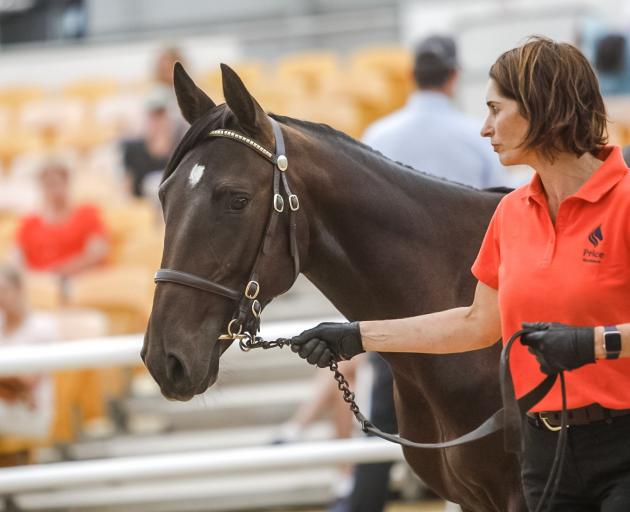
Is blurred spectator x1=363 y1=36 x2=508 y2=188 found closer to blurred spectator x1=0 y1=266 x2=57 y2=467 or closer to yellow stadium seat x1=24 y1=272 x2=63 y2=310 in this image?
blurred spectator x1=0 y1=266 x2=57 y2=467

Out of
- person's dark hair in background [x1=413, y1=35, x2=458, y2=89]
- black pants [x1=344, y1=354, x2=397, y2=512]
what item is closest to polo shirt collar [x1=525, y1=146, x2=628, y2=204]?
black pants [x1=344, y1=354, x2=397, y2=512]

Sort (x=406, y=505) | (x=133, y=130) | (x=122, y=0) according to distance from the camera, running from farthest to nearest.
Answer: (x=122, y=0)
(x=133, y=130)
(x=406, y=505)

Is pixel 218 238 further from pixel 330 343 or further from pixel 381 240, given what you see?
pixel 381 240

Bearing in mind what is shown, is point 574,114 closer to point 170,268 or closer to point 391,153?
point 170,268

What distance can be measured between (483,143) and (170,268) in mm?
2264

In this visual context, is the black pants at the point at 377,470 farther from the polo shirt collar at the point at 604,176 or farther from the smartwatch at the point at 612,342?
the smartwatch at the point at 612,342

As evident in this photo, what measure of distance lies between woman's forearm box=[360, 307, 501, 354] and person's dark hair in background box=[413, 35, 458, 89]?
2.30 metres

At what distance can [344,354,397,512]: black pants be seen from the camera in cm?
441

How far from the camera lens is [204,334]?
112 inches

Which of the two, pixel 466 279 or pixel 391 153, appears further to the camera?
pixel 391 153

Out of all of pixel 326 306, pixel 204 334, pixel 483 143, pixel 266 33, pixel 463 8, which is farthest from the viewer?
pixel 266 33

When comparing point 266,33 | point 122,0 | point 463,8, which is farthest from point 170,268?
point 122,0

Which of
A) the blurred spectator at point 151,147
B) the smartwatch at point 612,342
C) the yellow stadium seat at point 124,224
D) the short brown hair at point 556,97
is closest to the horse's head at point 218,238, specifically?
the short brown hair at point 556,97

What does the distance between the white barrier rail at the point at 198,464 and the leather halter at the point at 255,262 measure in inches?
74.8
